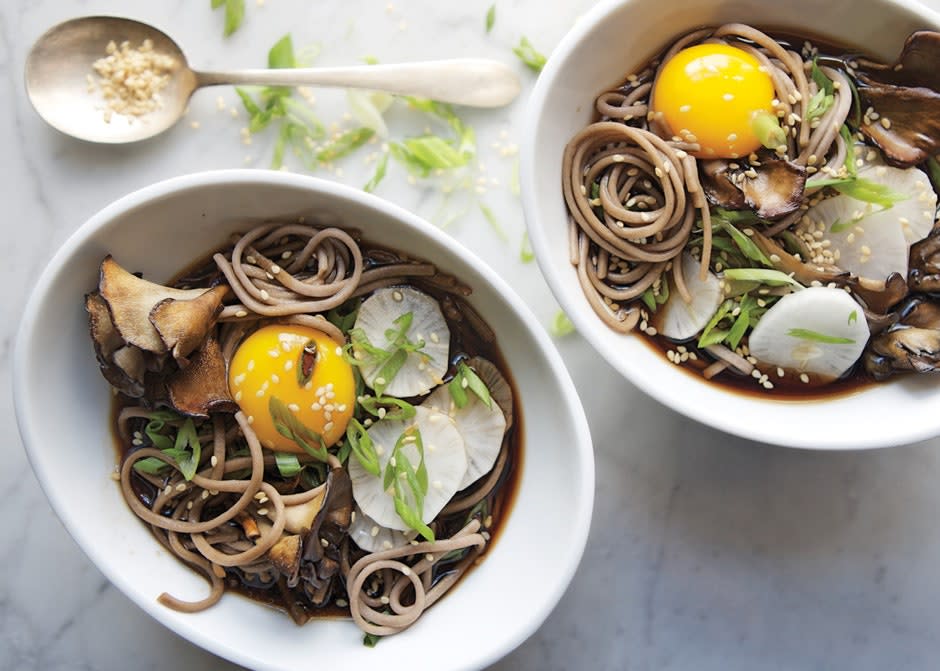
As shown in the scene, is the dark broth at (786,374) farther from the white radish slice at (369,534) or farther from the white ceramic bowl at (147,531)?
the white radish slice at (369,534)

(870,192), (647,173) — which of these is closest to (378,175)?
(647,173)

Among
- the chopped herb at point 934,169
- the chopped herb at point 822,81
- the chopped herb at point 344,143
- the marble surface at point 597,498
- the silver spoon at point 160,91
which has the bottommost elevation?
the marble surface at point 597,498

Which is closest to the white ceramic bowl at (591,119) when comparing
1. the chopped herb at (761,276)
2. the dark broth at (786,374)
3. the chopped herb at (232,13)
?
the dark broth at (786,374)

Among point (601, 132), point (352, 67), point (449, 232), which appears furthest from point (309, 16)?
point (601, 132)

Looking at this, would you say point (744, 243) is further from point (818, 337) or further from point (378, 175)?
point (378, 175)

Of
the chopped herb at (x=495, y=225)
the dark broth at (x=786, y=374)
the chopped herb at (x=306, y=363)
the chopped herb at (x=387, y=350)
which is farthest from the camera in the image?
the chopped herb at (x=495, y=225)

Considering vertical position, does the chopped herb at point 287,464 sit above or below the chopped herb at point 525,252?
below
